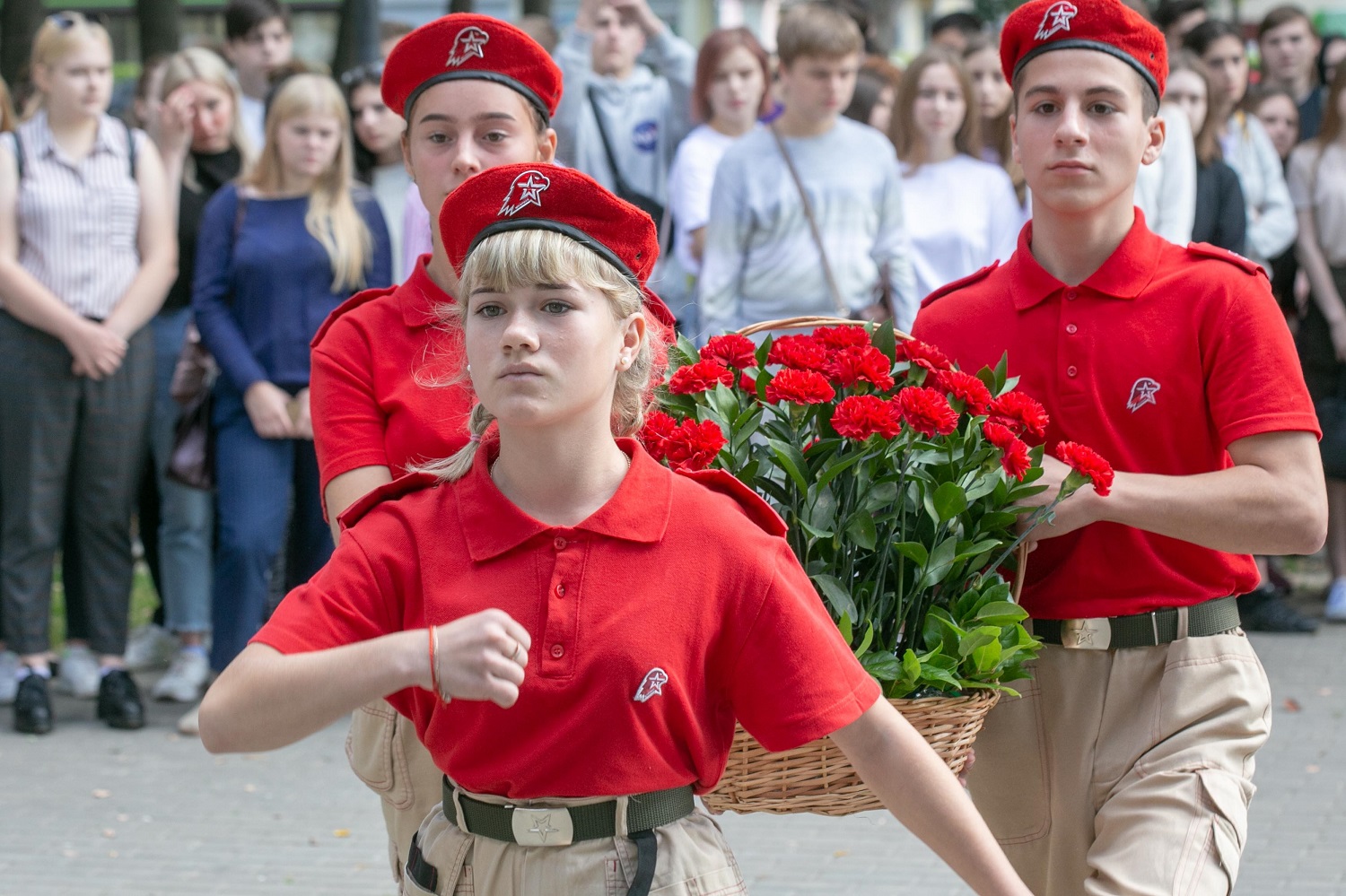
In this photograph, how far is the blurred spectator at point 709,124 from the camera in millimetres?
7621

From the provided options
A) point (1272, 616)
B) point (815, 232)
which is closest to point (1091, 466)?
point (815, 232)

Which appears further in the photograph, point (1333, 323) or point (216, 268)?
point (1333, 323)

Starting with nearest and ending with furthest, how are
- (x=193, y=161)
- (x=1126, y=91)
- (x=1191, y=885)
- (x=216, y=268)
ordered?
1. (x=1191, y=885)
2. (x=1126, y=91)
3. (x=216, y=268)
4. (x=193, y=161)

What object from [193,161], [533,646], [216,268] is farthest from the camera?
[193,161]

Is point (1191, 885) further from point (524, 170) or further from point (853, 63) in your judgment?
point (853, 63)

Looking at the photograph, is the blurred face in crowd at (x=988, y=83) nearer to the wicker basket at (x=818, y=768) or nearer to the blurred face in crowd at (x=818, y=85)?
the blurred face in crowd at (x=818, y=85)

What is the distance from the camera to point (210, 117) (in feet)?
25.4

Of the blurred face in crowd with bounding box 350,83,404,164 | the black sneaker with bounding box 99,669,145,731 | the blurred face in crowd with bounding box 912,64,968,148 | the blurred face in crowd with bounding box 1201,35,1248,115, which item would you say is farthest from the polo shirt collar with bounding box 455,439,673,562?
the blurred face in crowd with bounding box 1201,35,1248,115

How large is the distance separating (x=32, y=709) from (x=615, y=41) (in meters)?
3.90

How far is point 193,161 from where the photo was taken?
7836mm

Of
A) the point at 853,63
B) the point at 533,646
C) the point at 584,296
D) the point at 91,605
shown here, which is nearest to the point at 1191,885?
the point at 533,646

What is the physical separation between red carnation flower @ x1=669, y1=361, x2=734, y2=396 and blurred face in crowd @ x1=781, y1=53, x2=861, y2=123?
160 inches

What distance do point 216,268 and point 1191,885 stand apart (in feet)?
16.3

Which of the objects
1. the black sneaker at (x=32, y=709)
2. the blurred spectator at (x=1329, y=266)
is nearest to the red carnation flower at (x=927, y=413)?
the black sneaker at (x=32, y=709)
